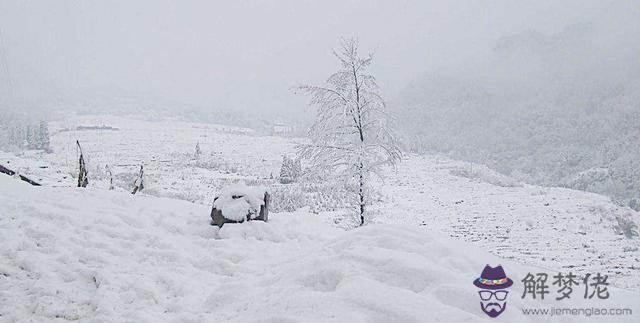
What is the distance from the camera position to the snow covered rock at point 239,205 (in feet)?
29.6

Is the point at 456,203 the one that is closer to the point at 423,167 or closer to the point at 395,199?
the point at 395,199


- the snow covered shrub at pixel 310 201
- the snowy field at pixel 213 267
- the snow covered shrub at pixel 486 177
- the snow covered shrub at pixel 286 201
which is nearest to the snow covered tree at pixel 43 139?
the snow covered shrub at pixel 310 201

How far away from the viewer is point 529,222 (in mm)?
23453

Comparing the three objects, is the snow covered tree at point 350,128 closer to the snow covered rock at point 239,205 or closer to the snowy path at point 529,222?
the snow covered rock at point 239,205

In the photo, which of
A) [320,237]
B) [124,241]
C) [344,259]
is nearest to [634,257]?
[320,237]

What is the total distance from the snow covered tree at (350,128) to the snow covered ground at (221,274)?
21.6ft

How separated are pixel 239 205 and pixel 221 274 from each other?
2.82 meters

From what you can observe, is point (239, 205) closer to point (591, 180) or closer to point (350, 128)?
point (350, 128)

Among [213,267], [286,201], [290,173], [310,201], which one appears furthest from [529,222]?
[290,173]

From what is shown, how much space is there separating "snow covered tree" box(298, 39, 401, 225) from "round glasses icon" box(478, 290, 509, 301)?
9998 mm

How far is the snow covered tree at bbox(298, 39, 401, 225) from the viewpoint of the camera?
14531mm

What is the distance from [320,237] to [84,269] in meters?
4.79

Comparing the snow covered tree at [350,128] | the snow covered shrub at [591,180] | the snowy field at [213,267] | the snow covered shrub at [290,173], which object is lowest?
the snow covered shrub at [591,180]

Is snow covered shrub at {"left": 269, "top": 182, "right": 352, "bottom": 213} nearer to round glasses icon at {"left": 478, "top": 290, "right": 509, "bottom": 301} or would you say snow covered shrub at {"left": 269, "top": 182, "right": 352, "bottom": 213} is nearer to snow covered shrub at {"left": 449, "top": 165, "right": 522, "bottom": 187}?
round glasses icon at {"left": 478, "top": 290, "right": 509, "bottom": 301}
